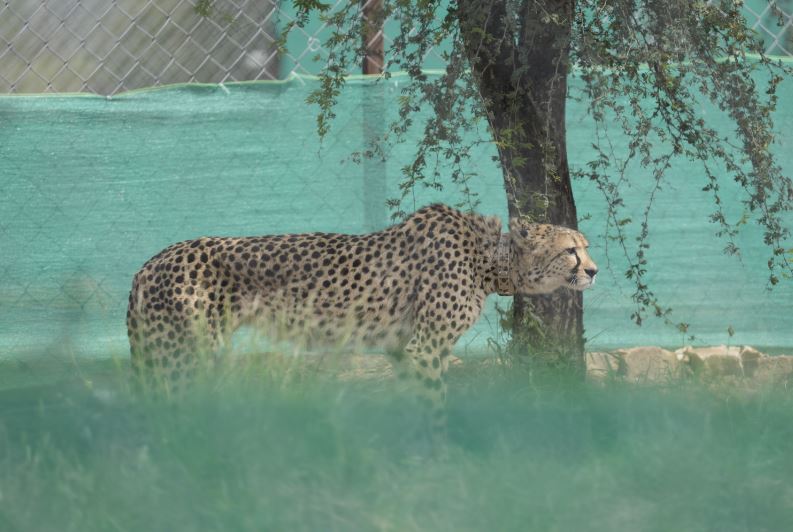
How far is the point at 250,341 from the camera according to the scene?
327 cm

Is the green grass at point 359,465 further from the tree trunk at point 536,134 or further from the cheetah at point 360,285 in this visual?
the tree trunk at point 536,134

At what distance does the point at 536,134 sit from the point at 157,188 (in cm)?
160

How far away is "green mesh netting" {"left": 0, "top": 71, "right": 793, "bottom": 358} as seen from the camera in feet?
15.2

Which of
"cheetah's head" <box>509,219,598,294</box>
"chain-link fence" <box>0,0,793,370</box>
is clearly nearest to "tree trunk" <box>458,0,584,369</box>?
"cheetah's head" <box>509,219,598,294</box>

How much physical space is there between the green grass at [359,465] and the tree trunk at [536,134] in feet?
2.41

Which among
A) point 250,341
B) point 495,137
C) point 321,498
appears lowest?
point 321,498

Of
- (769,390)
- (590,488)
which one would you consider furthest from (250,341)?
(769,390)

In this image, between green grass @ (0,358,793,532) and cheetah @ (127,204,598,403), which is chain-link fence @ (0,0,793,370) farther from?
green grass @ (0,358,793,532)

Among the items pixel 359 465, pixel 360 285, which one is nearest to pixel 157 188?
pixel 360 285

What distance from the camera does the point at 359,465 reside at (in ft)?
8.60

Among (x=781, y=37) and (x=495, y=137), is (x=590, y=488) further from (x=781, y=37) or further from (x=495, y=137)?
(x=781, y=37)

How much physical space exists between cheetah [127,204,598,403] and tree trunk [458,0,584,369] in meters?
0.24

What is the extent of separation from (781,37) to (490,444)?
2.99m

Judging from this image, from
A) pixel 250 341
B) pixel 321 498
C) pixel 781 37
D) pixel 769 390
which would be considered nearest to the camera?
pixel 321 498
